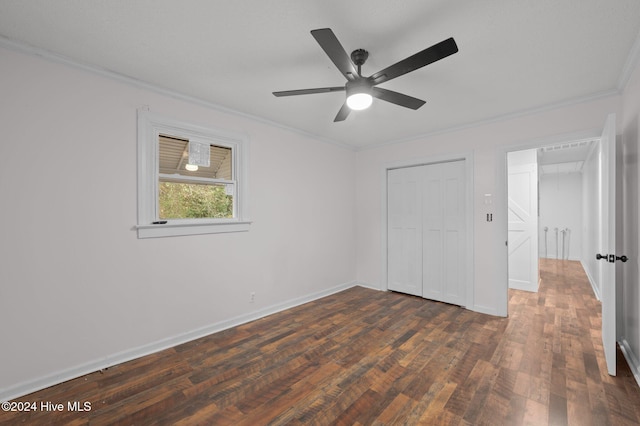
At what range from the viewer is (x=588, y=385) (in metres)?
2.07

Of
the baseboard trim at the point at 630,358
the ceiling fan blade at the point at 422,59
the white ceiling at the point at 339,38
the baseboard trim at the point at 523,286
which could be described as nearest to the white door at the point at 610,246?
the baseboard trim at the point at 630,358

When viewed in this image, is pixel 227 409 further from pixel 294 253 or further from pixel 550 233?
pixel 550 233

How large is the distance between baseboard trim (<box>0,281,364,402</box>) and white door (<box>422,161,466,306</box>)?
211 cm

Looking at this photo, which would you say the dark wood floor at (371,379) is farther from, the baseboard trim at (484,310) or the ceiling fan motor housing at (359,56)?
the ceiling fan motor housing at (359,56)

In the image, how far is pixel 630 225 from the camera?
8.09 ft

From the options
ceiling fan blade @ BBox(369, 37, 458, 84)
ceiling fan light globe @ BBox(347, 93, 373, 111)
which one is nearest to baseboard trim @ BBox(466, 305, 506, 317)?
ceiling fan light globe @ BBox(347, 93, 373, 111)

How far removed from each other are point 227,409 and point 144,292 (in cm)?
139

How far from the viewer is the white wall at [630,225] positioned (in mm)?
2246

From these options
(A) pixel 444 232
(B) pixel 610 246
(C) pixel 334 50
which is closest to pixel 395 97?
(C) pixel 334 50

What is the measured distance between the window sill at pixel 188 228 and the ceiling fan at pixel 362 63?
1.68m

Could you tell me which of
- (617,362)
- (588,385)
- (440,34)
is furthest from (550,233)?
(440,34)

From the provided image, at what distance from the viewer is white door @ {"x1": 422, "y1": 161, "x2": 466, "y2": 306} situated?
3.86m

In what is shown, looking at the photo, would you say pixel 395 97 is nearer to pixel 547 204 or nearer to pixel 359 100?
pixel 359 100

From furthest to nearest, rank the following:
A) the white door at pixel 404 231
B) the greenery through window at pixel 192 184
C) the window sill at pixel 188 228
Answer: the white door at pixel 404 231 → the greenery through window at pixel 192 184 → the window sill at pixel 188 228
